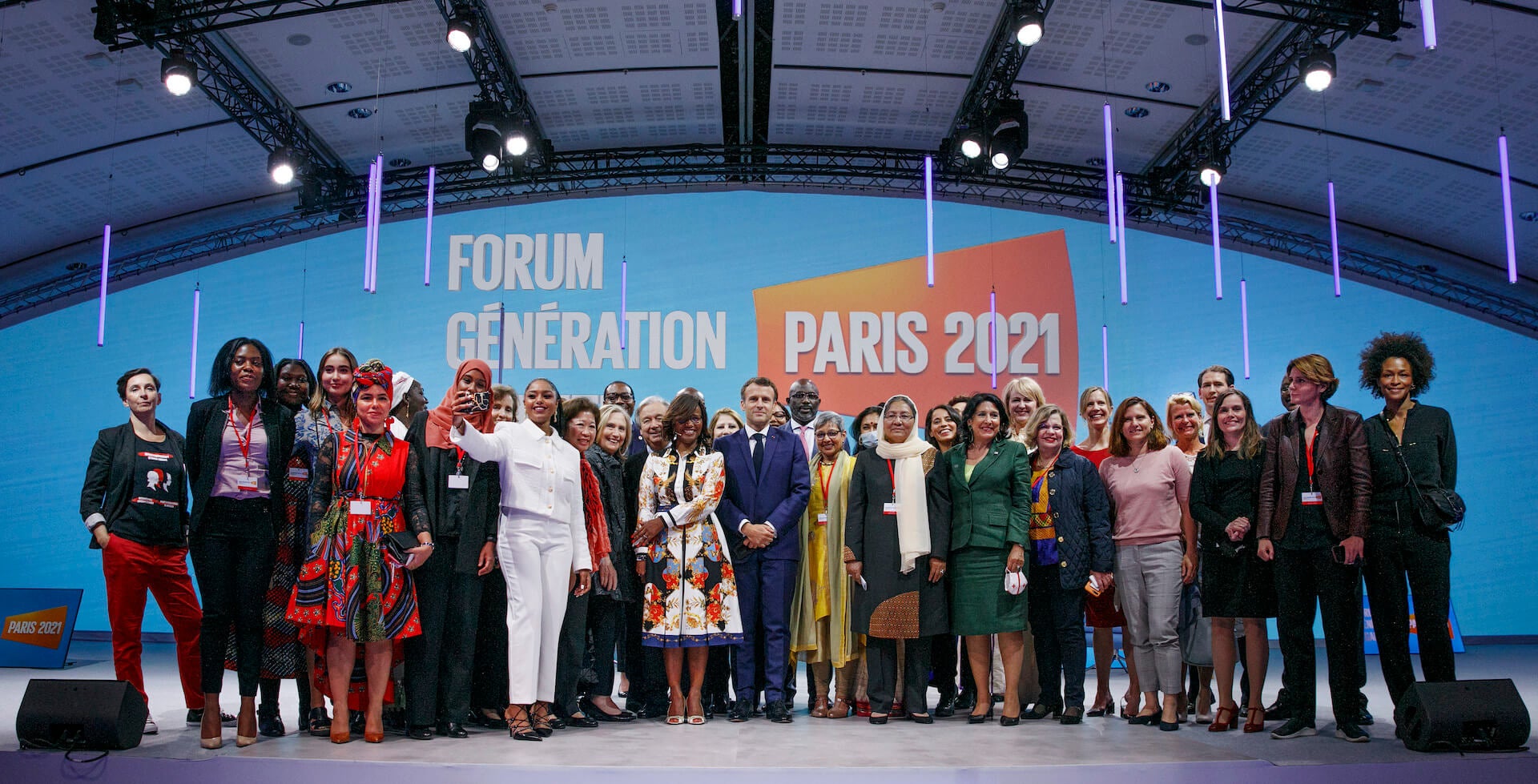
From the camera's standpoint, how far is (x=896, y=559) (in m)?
4.45

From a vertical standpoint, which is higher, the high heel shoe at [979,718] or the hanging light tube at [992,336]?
the hanging light tube at [992,336]

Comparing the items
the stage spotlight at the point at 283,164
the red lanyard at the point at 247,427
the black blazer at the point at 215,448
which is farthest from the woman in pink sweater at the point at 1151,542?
the stage spotlight at the point at 283,164

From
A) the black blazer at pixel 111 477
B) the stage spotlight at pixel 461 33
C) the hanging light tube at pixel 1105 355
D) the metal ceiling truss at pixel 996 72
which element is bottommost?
the black blazer at pixel 111 477

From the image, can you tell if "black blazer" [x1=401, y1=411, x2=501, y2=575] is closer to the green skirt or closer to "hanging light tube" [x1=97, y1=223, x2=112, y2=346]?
the green skirt

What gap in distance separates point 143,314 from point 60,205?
45.9 inches

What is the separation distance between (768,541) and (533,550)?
0.97 meters

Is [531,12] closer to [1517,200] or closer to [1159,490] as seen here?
[1159,490]

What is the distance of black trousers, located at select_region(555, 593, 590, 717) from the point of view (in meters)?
4.19

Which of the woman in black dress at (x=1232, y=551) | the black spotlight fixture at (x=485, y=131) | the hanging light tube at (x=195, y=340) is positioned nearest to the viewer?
the woman in black dress at (x=1232, y=551)

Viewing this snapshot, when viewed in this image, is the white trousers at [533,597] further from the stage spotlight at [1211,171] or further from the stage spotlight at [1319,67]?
the stage spotlight at [1211,171]

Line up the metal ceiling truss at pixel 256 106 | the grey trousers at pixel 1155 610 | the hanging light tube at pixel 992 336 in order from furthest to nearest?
the hanging light tube at pixel 992 336 → the metal ceiling truss at pixel 256 106 → the grey trousers at pixel 1155 610

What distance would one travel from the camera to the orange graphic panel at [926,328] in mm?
9570

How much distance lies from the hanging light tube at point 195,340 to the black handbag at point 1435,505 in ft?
31.3

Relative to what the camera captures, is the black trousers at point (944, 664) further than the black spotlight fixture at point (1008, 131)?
No
